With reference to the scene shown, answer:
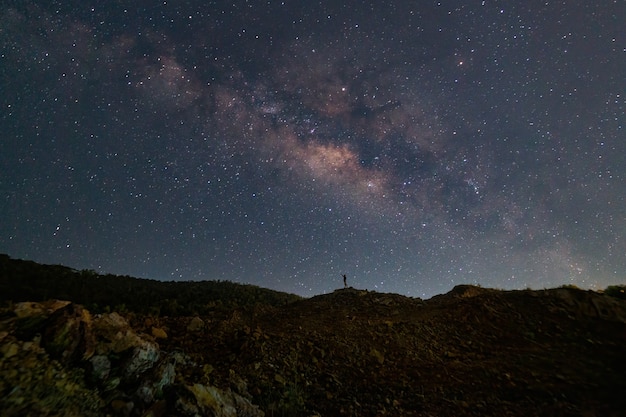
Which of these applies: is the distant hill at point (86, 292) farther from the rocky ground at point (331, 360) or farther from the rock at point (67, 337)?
the rock at point (67, 337)

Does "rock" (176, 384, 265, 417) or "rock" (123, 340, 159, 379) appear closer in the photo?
"rock" (176, 384, 265, 417)

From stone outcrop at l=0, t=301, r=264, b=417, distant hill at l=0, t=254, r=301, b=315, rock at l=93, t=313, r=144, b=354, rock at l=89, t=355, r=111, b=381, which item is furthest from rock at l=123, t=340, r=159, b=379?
distant hill at l=0, t=254, r=301, b=315

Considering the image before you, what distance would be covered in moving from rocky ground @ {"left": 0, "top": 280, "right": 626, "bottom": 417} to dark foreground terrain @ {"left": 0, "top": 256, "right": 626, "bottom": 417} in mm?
25

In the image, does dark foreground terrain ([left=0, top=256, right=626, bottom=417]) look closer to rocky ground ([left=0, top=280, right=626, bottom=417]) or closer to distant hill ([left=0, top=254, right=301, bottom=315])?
rocky ground ([left=0, top=280, right=626, bottom=417])

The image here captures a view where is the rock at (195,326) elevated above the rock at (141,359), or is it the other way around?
the rock at (195,326)

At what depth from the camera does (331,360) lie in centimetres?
860

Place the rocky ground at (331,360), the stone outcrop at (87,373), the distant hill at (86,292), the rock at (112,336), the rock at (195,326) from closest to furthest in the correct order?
the stone outcrop at (87,373), the rocky ground at (331,360), the rock at (112,336), the rock at (195,326), the distant hill at (86,292)

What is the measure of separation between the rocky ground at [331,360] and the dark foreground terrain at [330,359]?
0.08 feet

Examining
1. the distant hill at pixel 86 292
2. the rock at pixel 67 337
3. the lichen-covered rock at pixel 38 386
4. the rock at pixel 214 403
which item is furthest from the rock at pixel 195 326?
the distant hill at pixel 86 292

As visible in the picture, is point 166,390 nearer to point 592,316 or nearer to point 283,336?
point 283,336

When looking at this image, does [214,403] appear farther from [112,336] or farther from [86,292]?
[86,292]

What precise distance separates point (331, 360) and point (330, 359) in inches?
1.7

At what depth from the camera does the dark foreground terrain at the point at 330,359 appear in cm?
Answer: 442

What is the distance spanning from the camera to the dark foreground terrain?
14.5ft
